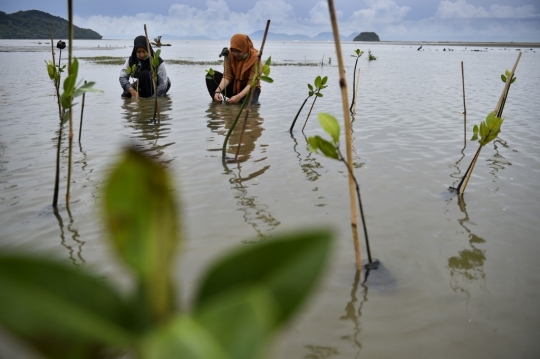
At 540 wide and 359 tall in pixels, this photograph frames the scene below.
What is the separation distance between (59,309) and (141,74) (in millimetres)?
9153

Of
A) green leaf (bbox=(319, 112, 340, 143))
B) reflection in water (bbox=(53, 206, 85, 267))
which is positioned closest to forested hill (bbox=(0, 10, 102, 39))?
reflection in water (bbox=(53, 206, 85, 267))

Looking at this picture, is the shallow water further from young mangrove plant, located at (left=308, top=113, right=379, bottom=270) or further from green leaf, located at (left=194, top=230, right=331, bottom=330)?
young mangrove plant, located at (left=308, top=113, right=379, bottom=270)

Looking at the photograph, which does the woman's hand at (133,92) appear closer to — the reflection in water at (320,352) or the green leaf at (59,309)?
the reflection in water at (320,352)

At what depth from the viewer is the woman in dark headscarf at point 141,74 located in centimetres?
821

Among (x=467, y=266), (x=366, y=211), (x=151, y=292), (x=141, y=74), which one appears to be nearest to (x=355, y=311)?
(x=467, y=266)

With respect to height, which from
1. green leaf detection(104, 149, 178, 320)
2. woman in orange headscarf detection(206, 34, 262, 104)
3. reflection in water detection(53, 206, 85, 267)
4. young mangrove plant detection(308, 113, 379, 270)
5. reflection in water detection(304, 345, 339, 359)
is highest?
woman in orange headscarf detection(206, 34, 262, 104)

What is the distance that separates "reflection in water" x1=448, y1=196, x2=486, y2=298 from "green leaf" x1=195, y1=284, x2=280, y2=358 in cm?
223

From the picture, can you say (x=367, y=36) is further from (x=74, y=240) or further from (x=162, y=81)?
(x=74, y=240)

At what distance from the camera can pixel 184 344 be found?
0.76ft

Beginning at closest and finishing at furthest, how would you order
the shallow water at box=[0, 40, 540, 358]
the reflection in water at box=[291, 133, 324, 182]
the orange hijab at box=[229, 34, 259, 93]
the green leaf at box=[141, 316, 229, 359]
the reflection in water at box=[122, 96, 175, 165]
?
the green leaf at box=[141, 316, 229, 359], the shallow water at box=[0, 40, 540, 358], the reflection in water at box=[291, 133, 324, 182], the reflection in water at box=[122, 96, 175, 165], the orange hijab at box=[229, 34, 259, 93]

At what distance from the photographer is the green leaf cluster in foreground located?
0.77ft

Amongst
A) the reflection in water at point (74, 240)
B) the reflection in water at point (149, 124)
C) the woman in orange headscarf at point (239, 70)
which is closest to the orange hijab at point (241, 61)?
the woman in orange headscarf at point (239, 70)

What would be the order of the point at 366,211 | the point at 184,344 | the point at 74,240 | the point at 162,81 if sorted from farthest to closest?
1. the point at 162,81
2. the point at 366,211
3. the point at 74,240
4. the point at 184,344

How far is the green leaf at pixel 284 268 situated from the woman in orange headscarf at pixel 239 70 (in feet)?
25.1
